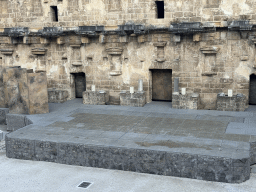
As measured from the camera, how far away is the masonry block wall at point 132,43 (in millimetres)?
12508

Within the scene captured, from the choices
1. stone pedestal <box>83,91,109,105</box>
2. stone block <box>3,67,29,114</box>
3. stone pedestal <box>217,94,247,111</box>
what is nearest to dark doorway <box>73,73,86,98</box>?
stone pedestal <box>83,91,109,105</box>

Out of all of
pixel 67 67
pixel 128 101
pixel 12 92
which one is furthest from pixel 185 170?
pixel 67 67

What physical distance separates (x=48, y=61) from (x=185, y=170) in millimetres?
9866

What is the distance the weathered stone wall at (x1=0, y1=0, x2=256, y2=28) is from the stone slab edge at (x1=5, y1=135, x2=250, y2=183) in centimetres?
674

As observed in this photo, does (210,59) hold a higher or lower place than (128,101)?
higher

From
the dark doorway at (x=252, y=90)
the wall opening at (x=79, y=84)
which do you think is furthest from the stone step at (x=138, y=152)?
the wall opening at (x=79, y=84)

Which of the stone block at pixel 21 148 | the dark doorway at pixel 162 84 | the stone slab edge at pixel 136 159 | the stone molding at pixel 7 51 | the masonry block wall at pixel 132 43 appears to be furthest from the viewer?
the stone molding at pixel 7 51

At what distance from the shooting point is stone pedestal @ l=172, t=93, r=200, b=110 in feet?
42.2

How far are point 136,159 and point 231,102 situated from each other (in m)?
5.87

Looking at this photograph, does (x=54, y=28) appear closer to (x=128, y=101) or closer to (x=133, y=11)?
(x=133, y=11)

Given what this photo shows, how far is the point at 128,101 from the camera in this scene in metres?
13.8

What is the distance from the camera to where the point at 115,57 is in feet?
46.6

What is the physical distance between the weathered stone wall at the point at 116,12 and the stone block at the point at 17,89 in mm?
3828

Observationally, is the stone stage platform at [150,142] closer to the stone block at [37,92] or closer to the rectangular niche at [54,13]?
the stone block at [37,92]
